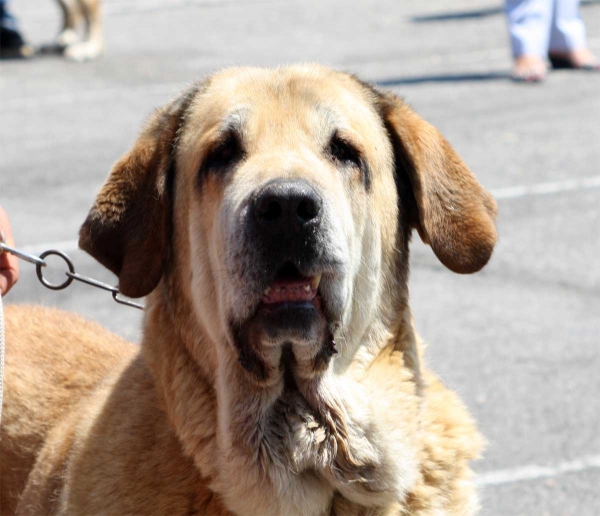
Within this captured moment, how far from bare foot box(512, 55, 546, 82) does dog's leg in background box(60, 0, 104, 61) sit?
687 centimetres

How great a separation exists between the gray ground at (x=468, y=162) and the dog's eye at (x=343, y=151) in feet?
6.32

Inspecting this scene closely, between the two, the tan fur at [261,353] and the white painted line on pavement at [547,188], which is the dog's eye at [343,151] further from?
the white painted line on pavement at [547,188]

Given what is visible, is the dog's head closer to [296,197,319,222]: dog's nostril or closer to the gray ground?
[296,197,319,222]: dog's nostril

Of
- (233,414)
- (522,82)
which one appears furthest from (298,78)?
(522,82)

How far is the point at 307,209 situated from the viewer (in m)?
3.40

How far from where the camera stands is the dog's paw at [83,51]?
55.4 feet

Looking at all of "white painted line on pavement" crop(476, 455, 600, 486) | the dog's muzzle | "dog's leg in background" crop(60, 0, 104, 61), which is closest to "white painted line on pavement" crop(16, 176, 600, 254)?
"white painted line on pavement" crop(476, 455, 600, 486)

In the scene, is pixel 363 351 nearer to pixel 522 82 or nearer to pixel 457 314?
pixel 457 314

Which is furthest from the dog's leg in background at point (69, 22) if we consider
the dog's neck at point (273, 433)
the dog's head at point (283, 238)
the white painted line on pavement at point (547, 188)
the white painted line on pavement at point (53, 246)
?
the dog's neck at point (273, 433)

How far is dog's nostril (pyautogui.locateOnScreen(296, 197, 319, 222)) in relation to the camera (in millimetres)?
3383

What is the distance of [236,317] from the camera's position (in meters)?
3.58

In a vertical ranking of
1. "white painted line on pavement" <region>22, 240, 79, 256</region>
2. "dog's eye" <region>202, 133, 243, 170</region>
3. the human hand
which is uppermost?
"dog's eye" <region>202, 133, 243, 170</region>

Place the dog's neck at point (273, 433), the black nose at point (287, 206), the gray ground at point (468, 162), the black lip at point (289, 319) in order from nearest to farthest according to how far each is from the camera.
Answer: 1. the black nose at point (287, 206)
2. the black lip at point (289, 319)
3. the dog's neck at point (273, 433)
4. the gray ground at point (468, 162)

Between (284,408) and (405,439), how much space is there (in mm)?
431
